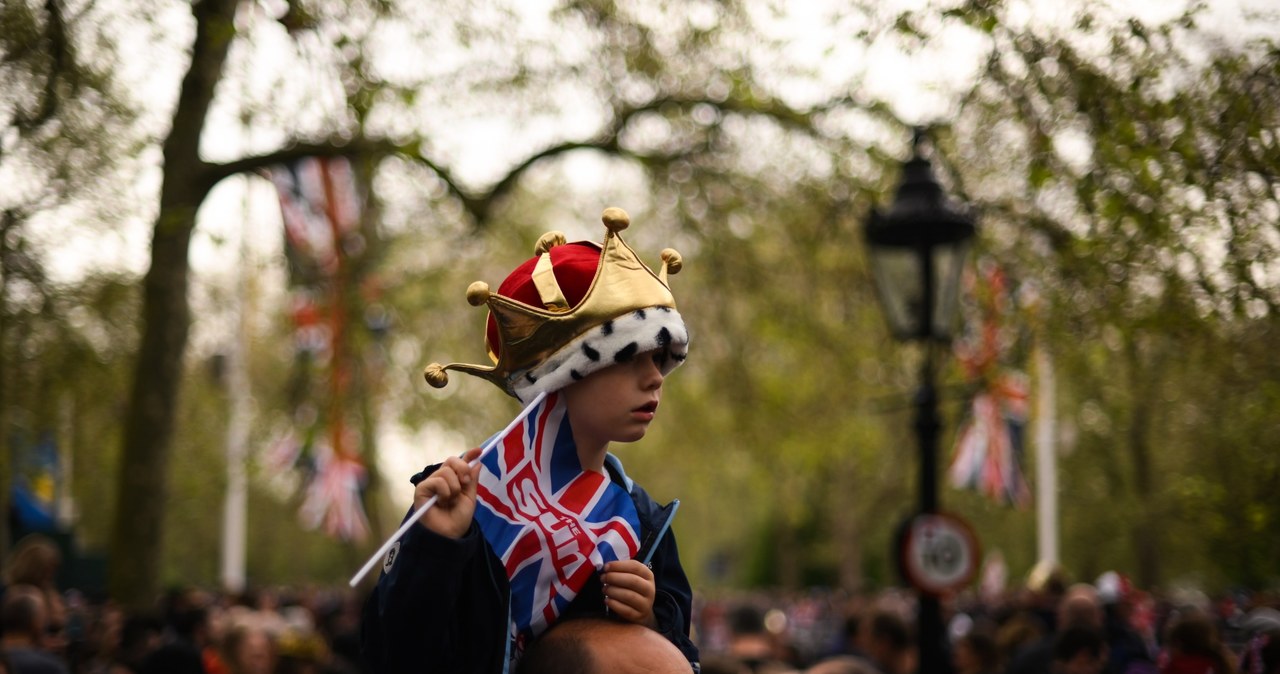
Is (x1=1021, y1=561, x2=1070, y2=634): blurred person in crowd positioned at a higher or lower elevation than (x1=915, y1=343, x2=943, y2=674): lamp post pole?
lower

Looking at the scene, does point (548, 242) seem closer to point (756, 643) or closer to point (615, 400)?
point (615, 400)

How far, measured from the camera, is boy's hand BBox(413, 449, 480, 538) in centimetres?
230

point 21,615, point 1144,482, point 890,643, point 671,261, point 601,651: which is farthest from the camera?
point 1144,482

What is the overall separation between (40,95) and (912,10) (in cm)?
502

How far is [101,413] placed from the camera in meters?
17.2

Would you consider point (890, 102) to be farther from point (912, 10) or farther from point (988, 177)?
point (912, 10)

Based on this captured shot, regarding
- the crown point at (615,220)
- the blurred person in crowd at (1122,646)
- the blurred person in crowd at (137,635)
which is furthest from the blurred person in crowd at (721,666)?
the blurred person in crowd at (137,635)

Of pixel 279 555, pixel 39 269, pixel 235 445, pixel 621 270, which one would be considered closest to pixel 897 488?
pixel 235 445

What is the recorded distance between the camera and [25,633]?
19.8 ft

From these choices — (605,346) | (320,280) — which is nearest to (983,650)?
(320,280)

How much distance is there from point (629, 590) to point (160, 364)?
26.8ft

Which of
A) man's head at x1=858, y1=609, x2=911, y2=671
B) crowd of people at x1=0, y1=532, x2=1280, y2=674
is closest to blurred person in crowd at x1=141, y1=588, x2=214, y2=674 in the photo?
crowd of people at x1=0, y1=532, x2=1280, y2=674

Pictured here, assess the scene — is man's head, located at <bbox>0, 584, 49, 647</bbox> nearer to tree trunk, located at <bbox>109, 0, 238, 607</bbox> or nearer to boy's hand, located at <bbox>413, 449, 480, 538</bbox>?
tree trunk, located at <bbox>109, 0, 238, 607</bbox>

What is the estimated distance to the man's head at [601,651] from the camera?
86.3 inches
